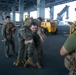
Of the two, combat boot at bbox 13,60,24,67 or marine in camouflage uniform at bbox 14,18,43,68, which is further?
combat boot at bbox 13,60,24,67

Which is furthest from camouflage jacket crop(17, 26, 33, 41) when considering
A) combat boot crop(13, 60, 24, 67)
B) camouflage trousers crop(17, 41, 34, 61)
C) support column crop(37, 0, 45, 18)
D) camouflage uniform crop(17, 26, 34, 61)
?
support column crop(37, 0, 45, 18)

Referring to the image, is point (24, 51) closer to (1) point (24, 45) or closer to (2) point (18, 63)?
(1) point (24, 45)

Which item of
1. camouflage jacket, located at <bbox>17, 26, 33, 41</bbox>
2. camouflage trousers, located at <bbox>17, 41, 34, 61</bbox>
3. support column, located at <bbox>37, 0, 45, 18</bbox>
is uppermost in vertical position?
support column, located at <bbox>37, 0, 45, 18</bbox>

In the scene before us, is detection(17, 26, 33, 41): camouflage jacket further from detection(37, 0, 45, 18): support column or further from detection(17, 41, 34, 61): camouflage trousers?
detection(37, 0, 45, 18): support column

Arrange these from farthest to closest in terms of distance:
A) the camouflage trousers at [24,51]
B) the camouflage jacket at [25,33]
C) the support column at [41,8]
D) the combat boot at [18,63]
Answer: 1. the support column at [41,8]
2. the combat boot at [18,63]
3. the camouflage trousers at [24,51]
4. the camouflage jacket at [25,33]

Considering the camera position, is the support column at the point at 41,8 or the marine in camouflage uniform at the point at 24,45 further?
the support column at the point at 41,8

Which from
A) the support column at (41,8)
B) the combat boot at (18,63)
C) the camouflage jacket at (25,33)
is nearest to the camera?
the camouflage jacket at (25,33)

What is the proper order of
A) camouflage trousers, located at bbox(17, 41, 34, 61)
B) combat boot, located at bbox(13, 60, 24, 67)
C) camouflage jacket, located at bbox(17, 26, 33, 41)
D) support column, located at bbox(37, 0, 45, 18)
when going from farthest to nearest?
1. support column, located at bbox(37, 0, 45, 18)
2. combat boot, located at bbox(13, 60, 24, 67)
3. camouflage trousers, located at bbox(17, 41, 34, 61)
4. camouflage jacket, located at bbox(17, 26, 33, 41)

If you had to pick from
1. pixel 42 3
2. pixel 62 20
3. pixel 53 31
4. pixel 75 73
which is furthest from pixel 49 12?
pixel 75 73

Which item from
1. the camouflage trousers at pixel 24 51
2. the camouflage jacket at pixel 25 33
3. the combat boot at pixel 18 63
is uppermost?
the camouflage jacket at pixel 25 33

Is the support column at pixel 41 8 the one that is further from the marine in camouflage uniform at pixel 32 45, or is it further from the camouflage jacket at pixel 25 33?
the camouflage jacket at pixel 25 33

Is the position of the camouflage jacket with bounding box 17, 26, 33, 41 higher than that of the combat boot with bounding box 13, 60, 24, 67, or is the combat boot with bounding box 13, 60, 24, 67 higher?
the camouflage jacket with bounding box 17, 26, 33, 41

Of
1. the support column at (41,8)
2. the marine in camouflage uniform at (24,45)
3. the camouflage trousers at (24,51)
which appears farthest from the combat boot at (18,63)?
the support column at (41,8)

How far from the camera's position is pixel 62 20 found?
152ft
